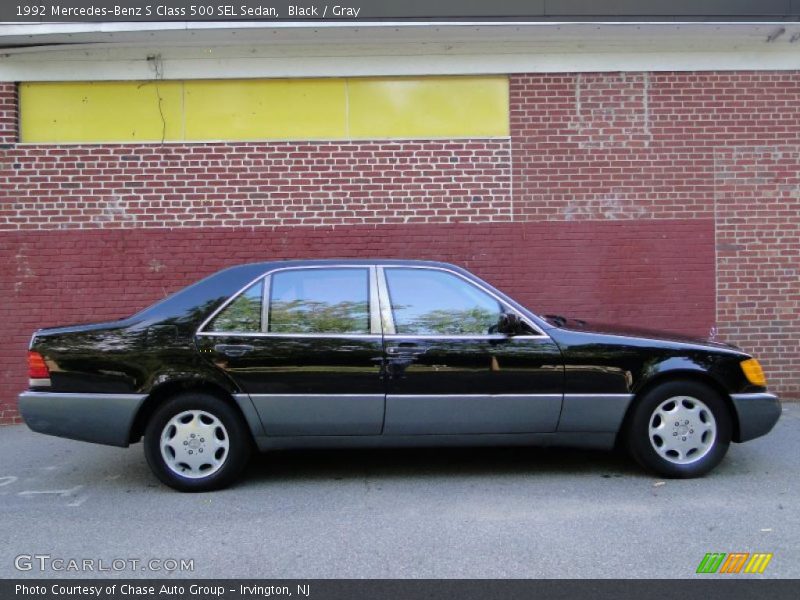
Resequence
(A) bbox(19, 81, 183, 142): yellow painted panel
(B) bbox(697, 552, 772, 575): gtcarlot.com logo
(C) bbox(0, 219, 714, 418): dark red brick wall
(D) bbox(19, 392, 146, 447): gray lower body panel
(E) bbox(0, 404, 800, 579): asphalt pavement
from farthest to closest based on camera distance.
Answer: (A) bbox(19, 81, 183, 142): yellow painted panel
(C) bbox(0, 219, 714, 418): dark red brick wall
(D) bbox(19, 392, 146, 447): gray lower body panel
(E) bbox(0, 404, 800, 579): asphalt pavement
(B) bbox(697, 552, 772, 575): gtcarlot.com logo

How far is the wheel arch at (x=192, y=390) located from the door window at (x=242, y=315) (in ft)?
1.35

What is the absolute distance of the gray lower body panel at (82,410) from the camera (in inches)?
195

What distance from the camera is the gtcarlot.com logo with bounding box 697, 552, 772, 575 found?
3.72 m

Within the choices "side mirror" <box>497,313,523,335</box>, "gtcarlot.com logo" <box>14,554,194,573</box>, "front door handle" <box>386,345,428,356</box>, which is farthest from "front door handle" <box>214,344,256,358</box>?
"side mirror" <box>497,313,523,335</box>

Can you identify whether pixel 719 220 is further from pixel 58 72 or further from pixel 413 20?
pixel 58 72

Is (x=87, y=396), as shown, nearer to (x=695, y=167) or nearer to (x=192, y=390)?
(x=192, y=390)

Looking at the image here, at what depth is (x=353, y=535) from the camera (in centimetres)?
424

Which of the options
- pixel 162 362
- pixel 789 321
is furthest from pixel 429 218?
pixel 789 321

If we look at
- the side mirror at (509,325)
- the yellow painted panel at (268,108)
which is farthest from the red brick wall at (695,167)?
the side mirror at (509,325)

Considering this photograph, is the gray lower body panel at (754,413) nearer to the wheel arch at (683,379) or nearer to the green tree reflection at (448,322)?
the wheel arch at (683,379)

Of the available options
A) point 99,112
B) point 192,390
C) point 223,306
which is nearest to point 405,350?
point 223,306

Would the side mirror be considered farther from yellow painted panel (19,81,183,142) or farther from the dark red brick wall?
yellow painted panel (19,81,183,142)

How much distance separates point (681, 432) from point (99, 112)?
6758mm

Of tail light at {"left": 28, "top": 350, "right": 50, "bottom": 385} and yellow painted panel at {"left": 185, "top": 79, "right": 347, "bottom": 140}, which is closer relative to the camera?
tail light at {"left": 28, "top": 350, "right": 50, "bottom": 385}
